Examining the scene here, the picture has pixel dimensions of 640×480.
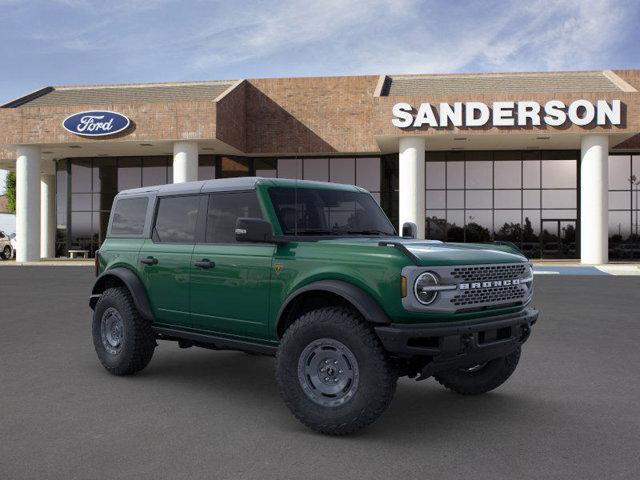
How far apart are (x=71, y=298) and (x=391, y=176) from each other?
26.2m

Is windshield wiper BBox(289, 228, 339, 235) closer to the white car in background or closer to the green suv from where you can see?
the green suv

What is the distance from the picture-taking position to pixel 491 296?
5.40m

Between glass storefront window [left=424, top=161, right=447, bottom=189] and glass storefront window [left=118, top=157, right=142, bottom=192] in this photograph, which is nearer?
glass storefront window [left=424, top=161, right=447, bottom=189]

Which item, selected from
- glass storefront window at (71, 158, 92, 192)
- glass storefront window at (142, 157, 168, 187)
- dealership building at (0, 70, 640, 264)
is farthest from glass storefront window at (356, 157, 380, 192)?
glass storefront window at (71, 158, 92, 192)

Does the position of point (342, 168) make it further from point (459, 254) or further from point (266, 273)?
point (459, 254)

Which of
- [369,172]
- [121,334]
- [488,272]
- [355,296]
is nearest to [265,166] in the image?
[369,172]

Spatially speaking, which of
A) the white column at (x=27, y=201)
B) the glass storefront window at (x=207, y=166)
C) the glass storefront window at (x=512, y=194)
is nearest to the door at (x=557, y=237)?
the glass storefront window at (x=512, y=194)

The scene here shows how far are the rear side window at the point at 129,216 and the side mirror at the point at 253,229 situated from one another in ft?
7.41

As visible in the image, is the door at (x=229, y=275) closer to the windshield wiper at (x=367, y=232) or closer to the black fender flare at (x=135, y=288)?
the black fender flare at (x=135, y=288)


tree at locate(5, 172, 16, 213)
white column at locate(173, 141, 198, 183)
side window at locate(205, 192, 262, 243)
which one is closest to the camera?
side window at locate(205, 192, 262, 243)

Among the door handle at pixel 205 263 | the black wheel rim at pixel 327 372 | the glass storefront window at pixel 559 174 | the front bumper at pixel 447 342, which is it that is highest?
the glass storefront window at pixel 559 174

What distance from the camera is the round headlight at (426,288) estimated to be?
4.86 meters

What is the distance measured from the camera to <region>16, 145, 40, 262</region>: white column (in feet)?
117

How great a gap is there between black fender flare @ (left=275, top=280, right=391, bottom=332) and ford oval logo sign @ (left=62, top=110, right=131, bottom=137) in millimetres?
30390
